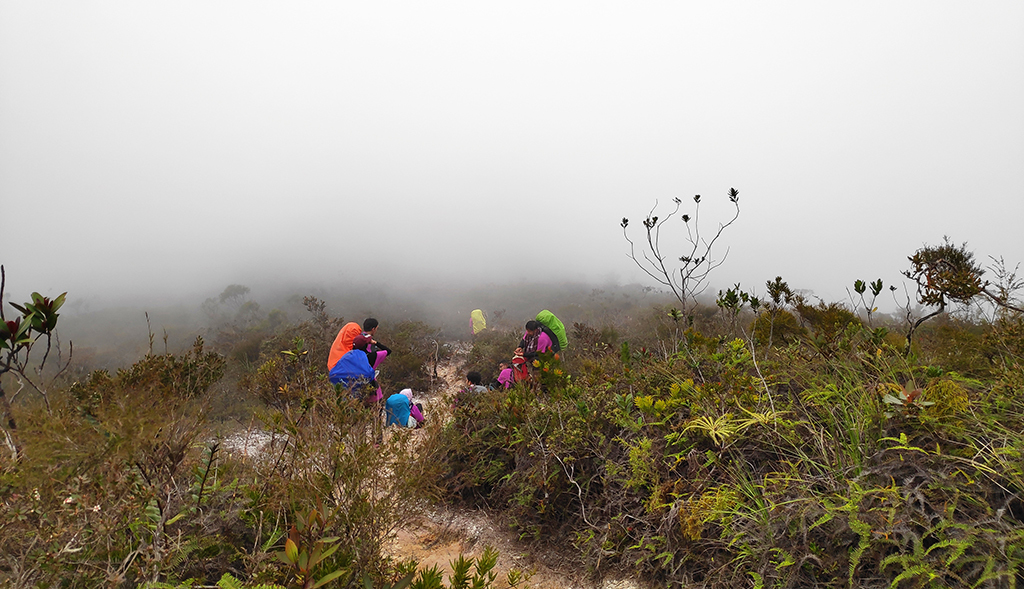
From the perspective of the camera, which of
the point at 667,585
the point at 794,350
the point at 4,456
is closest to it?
the point at 4,456

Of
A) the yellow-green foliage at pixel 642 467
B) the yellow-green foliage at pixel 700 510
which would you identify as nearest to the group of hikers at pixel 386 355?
the yellow-green foliage at pixel 642 467

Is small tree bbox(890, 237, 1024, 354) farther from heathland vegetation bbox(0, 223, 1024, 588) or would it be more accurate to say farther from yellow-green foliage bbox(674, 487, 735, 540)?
yellow-green foliage bbox(674, 487, 735, 540)

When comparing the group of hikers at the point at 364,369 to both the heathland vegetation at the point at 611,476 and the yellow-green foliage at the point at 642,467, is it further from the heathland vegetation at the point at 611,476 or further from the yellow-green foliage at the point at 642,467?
the yellow-green foliage at the point at 642,467

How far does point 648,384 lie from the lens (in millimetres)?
3768

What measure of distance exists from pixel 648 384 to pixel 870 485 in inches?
71.8

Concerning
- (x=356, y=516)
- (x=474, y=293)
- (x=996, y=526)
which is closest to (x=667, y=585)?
(x=996, y=526)

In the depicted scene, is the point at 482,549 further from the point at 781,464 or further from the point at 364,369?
the point at 364,369

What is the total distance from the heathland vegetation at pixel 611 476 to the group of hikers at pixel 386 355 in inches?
63.9

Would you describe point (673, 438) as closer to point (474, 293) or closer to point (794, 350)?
point (794, 350)

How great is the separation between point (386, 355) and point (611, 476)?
4957 mm

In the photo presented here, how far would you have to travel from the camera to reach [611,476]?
9.70 feet

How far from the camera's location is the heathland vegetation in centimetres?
158

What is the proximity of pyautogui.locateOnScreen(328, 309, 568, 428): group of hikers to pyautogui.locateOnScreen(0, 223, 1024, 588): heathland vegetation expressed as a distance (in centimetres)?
162

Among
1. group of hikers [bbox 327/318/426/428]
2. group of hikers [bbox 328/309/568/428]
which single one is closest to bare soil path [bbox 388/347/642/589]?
group of hikers [bbox 328/309/568/428]
